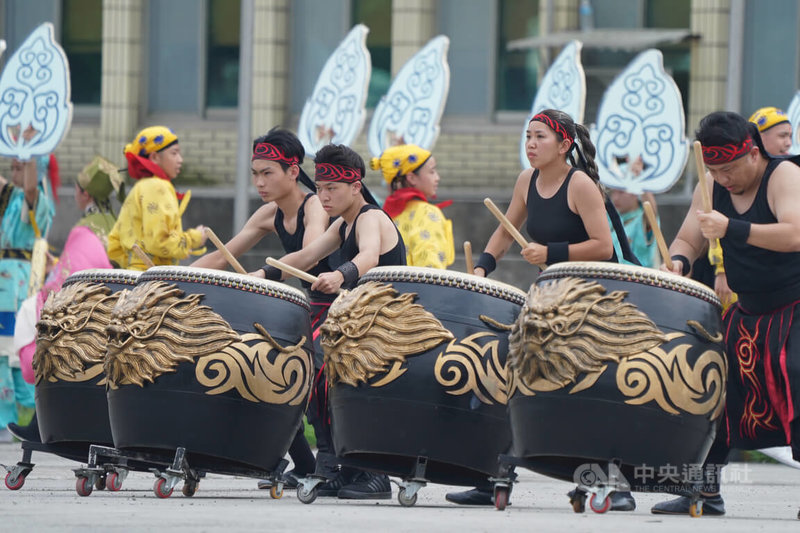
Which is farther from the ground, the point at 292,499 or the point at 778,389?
the point at 778,389

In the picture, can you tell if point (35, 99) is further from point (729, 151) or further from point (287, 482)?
point (729, 151)

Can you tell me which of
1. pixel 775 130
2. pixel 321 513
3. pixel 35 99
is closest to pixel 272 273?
pixel 321 513

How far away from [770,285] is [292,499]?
2088 mm

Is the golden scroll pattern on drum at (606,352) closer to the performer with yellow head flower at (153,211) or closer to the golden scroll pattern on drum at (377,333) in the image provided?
the golden scroll pattern on drum at (377,333)

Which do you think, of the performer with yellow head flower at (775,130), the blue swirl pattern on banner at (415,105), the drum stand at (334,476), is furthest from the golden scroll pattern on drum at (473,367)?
the blue swirl pattern on banner at (415,105)

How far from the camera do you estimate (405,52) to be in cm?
1828

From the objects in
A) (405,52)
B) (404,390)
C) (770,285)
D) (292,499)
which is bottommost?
(292,499)

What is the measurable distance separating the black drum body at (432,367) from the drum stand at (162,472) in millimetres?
527

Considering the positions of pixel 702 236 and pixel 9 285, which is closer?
pixel 702 236

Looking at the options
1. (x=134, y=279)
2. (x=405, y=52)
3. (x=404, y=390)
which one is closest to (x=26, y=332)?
(x=134, y=279)

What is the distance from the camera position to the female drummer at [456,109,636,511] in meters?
6.78

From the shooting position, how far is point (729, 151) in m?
6.47

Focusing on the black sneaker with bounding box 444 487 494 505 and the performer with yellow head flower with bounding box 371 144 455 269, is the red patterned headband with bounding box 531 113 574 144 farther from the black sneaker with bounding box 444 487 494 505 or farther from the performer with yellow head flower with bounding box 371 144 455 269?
the performer with yellow head flower with bounding box 371 144 455 269

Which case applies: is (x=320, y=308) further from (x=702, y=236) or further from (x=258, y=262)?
(x=258, y=262)
